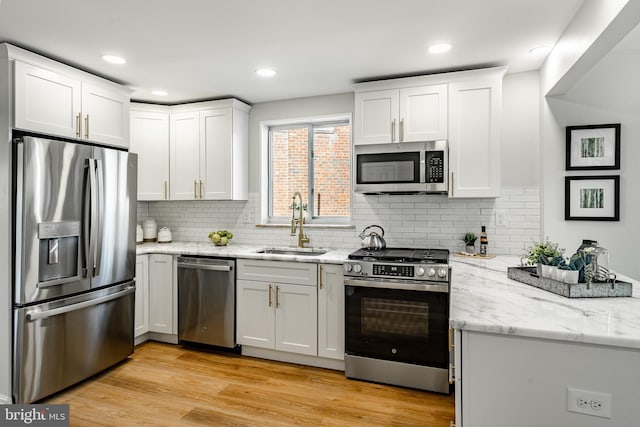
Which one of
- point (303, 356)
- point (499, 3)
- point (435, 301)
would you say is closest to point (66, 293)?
point (303, 356)

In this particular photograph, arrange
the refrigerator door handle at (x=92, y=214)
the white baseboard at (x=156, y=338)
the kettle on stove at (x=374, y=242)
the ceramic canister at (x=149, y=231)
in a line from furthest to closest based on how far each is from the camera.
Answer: the ceramic canister at (x=149, y=231), the white baseboard at (x=156, y=338), the kettle on stove at (x=374, y=242), the refrigerator door handle at (x=92, y=214)

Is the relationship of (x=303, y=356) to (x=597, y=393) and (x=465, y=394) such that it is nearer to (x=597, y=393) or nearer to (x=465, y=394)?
(x=465, y=394)

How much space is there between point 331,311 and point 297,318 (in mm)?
318

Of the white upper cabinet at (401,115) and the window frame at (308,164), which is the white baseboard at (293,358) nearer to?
the window frame at (308,164)

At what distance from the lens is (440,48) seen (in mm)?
2688

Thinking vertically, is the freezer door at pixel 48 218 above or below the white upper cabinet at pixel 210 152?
below

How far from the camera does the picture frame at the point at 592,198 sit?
2877 mm

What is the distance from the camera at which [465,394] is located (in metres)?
1.40

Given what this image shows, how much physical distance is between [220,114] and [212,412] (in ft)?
8.88

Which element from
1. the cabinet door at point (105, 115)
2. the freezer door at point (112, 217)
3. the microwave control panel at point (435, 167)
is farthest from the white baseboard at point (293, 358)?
the cabinet door at point (105, 115)

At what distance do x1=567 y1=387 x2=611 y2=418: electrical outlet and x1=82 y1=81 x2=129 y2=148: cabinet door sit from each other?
346 cm

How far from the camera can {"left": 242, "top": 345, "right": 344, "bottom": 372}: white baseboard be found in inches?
125

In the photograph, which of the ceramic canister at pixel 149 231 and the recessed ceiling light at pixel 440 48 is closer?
the recessed ceiling light at pixel 440 48

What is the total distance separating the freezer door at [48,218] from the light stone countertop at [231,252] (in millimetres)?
891
